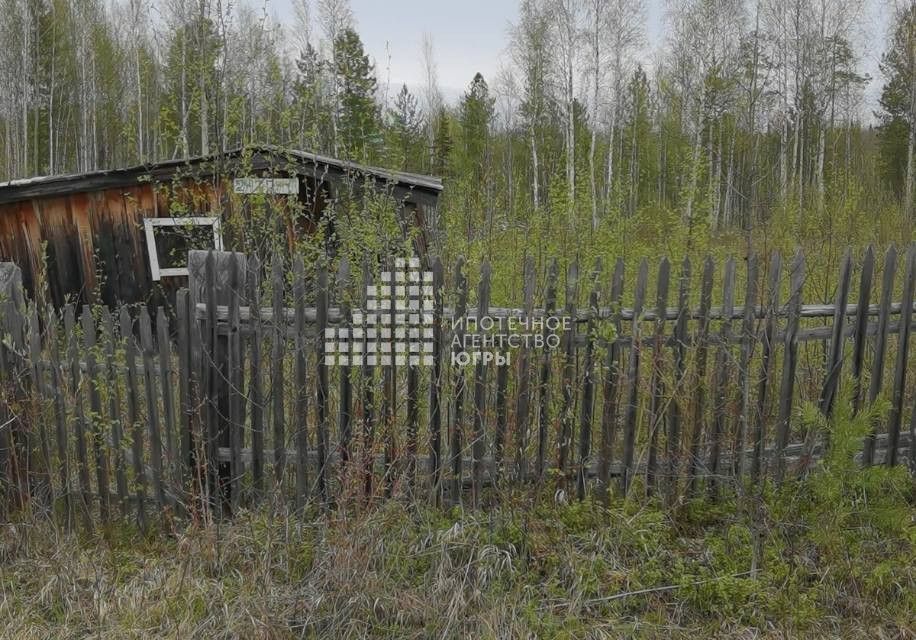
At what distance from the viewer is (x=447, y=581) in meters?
3.20

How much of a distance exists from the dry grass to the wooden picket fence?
268mm

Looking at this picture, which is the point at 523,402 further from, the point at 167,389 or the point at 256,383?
the point at 167,389

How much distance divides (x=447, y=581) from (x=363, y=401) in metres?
1.09

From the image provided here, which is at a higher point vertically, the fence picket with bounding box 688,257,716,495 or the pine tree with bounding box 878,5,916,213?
the pine tree with bounding box 878,5,916,213

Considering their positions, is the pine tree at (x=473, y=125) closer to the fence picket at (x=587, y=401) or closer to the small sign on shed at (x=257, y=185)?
the small sign on shed at (x=257, y=185)

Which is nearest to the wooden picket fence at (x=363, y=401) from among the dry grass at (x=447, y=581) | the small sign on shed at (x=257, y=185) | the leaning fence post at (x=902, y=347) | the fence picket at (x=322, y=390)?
the fence picket at (x=322, y=390)

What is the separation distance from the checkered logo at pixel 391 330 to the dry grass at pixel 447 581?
2.73ft

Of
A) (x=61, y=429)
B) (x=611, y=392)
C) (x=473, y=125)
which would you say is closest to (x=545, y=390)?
(x=611, y=392)

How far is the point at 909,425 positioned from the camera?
15.5 feet

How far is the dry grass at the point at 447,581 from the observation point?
303cm

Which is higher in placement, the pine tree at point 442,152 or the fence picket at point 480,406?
the pine tree at point 442,152

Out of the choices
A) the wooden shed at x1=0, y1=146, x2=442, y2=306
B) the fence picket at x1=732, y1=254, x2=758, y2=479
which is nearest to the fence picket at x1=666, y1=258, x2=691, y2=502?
the fence picket at x1=732, y1=254, x2=758, y2=479

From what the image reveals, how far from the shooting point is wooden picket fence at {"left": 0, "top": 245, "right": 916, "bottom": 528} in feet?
12.5

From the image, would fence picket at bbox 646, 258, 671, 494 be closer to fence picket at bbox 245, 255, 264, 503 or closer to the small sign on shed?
fence picket at bbox 245, 255, 264, 503
